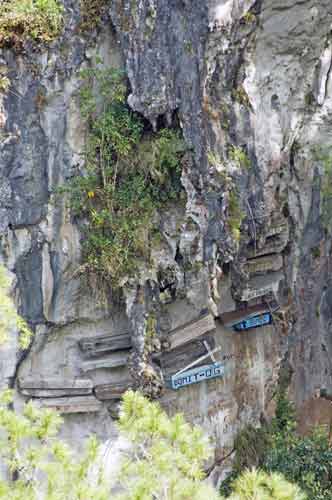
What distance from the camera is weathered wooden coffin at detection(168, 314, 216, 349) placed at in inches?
349

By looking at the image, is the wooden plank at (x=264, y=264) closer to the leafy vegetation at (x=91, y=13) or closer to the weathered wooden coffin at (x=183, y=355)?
the weathered wooden coffin at (x=183, y=355)

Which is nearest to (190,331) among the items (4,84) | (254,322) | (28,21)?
(254,322)

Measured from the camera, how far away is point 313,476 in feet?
27.0

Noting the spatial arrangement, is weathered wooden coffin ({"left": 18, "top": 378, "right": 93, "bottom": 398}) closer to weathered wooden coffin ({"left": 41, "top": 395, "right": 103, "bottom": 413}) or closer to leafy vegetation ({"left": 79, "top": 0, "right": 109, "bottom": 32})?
weathered wooden coffin ({"left": 41, "top": 395, "right": 103, "bottom": 413})

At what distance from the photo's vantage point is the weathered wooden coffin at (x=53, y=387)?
876 cm

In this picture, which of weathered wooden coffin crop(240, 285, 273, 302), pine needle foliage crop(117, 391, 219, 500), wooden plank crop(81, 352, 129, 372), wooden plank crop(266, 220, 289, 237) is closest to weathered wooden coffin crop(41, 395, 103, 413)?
wooden plank crop(81, 352, 129, 372)

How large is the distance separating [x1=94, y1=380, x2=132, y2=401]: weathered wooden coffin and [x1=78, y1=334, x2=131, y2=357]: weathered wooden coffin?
1.57 ft

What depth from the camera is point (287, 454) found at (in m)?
8.63

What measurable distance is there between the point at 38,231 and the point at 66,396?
2449 mm

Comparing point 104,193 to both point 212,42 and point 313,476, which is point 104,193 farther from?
point 313,476

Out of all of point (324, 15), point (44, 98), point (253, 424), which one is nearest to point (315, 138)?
point (324, 15)

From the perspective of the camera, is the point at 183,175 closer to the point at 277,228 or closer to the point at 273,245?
the point at 277,228

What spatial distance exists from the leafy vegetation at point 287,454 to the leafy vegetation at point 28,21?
20.9ft

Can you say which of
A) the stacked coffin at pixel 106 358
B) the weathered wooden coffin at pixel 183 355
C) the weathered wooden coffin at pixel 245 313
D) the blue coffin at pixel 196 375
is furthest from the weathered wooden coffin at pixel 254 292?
the stacked coffin at pixel 106 358
